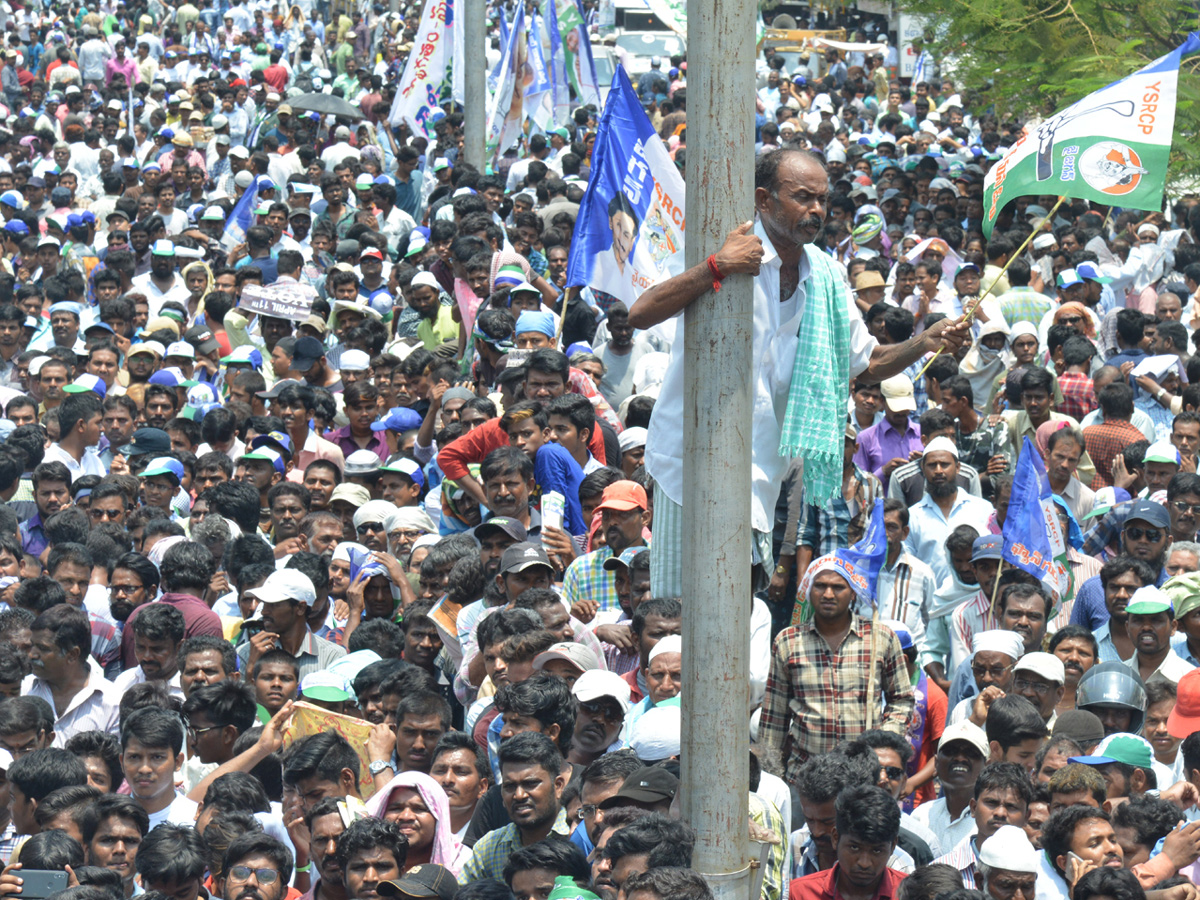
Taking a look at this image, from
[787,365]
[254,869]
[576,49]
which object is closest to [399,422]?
[254,869]

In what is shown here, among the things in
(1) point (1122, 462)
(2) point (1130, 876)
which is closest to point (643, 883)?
(2) point (1130, 876)

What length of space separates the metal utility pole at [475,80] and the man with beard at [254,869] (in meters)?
11.2

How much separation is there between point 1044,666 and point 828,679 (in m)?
1.04

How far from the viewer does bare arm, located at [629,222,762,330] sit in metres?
3.77

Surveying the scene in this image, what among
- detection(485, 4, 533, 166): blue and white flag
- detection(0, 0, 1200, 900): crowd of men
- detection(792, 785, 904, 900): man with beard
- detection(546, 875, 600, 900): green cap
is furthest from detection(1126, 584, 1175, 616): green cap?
detection(485, 4, 533, 166): blue and white flag

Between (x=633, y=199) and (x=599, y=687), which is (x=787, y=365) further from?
(x=633, y=199)

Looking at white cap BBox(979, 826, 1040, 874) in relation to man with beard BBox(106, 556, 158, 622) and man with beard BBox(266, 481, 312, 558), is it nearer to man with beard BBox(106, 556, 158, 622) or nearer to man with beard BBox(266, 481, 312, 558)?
man with beard BBox(106, 556, 158, 622)

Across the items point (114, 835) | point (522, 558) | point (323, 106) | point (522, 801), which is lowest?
point (114, 835)

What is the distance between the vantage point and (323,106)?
20.8m

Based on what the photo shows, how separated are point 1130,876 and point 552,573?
322 centimetres

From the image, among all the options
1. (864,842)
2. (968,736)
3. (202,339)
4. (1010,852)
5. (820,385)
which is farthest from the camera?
(202,339)

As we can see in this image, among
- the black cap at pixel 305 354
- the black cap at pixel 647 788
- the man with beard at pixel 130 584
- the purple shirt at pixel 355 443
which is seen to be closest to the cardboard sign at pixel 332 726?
the black cap at pixel 647 788

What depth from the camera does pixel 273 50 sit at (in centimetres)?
2839

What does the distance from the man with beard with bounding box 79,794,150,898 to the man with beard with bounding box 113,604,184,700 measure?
1.55 meters
